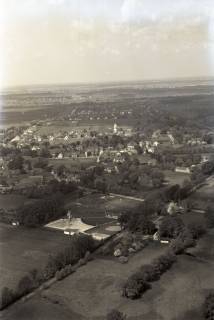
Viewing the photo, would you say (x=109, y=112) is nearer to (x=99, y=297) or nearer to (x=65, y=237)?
(x=65, y=237)

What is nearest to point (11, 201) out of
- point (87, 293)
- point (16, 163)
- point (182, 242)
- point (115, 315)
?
point (16, 163)

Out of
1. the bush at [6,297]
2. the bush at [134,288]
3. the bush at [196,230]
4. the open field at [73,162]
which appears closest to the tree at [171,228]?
the bush at [196,230]

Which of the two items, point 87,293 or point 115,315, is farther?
point 87,293

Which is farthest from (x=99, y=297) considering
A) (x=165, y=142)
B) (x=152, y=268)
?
(x=165, y=142)

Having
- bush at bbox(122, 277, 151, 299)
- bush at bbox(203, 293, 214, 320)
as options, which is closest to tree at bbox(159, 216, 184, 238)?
bush at bbox(122, 277, 151, 299)

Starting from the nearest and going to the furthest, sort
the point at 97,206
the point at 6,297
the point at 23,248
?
the point at 6,297
the point at 23,248
the point at 97,206

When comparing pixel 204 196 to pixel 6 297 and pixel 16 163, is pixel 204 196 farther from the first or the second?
pixel 6 297
